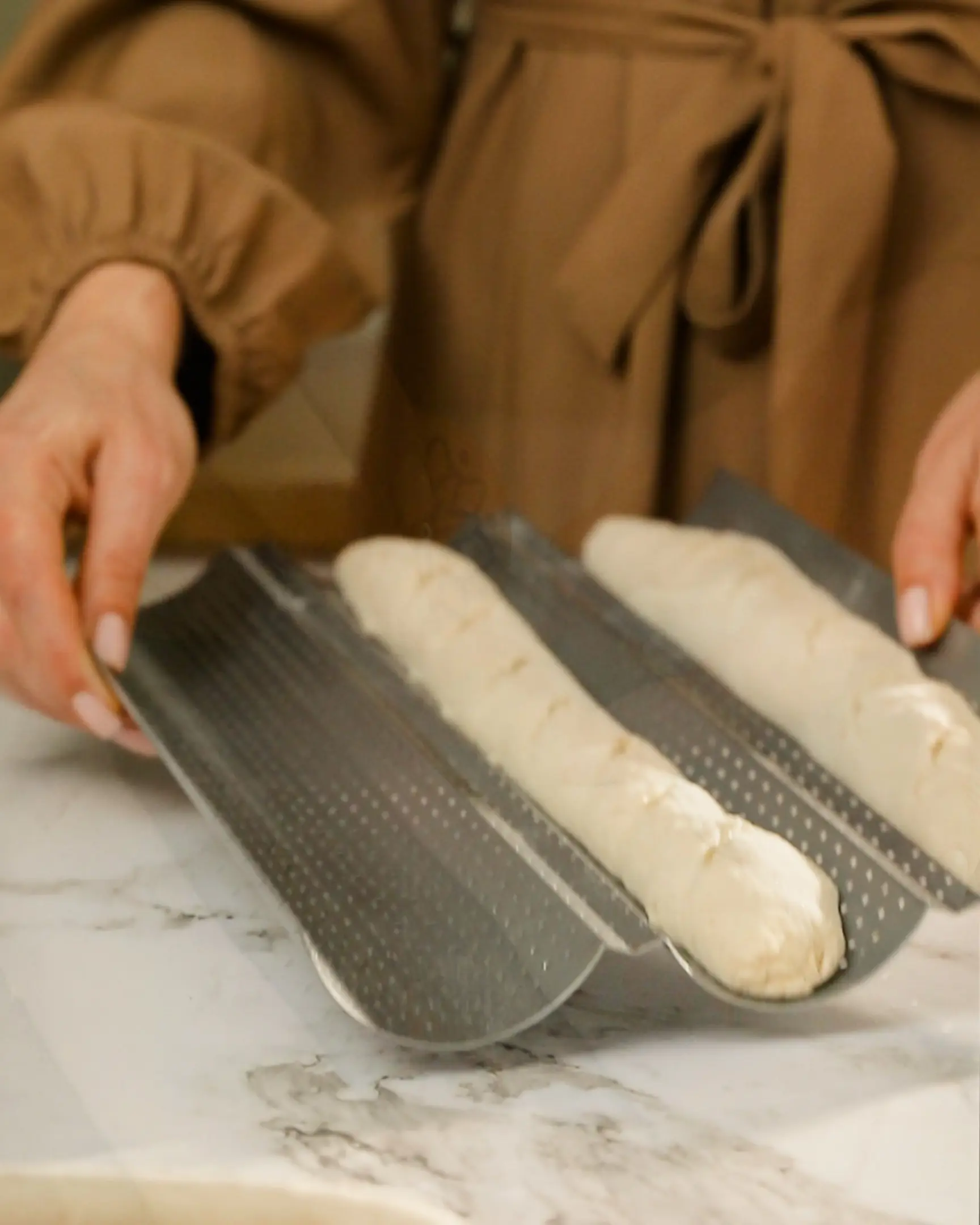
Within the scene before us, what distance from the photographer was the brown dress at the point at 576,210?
61 cm

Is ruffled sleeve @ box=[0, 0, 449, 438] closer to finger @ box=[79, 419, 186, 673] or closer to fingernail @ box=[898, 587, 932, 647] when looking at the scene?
finger @ box=[79, 419, 186, 673]

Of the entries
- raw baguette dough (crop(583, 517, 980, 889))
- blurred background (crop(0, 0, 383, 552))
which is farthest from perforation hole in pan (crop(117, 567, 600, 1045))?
blurred background (crop(0, 0, 383, 552))

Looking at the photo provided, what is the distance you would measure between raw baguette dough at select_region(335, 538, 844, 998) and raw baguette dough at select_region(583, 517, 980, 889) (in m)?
0.06

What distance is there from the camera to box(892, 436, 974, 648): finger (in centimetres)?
51

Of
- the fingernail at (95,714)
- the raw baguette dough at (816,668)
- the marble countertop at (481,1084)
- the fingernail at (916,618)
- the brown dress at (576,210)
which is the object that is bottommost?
the marble countertop at (481,1084)

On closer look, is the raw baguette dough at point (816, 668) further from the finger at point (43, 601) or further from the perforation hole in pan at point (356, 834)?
Answer: the finger at point (43, 601)

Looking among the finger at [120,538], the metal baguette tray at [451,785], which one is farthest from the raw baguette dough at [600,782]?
the finger at [120,538]

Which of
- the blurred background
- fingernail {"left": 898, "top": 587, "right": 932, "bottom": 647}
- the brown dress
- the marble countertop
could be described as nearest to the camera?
the marble countertop

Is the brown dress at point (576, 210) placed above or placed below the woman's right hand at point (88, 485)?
above

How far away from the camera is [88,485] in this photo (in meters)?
0.56

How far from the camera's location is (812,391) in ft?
2.15

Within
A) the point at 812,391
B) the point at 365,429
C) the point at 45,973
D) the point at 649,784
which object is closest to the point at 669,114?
the point at 812,391

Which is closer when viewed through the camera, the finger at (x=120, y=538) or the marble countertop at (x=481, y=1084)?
the marble countertop at (x=481, y=1084)

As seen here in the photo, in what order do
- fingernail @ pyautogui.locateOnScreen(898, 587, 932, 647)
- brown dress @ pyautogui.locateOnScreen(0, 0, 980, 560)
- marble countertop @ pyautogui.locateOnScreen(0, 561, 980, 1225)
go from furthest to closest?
brown dress @ pyautogui.locateOnScreen(0, 0, 980, 560), fingernail @ pyautogui.locateOnScreen(898, 587, 932, 647), marble countertop @ pyautogui.locateOnScreen(0, 561, 980, 1225)
